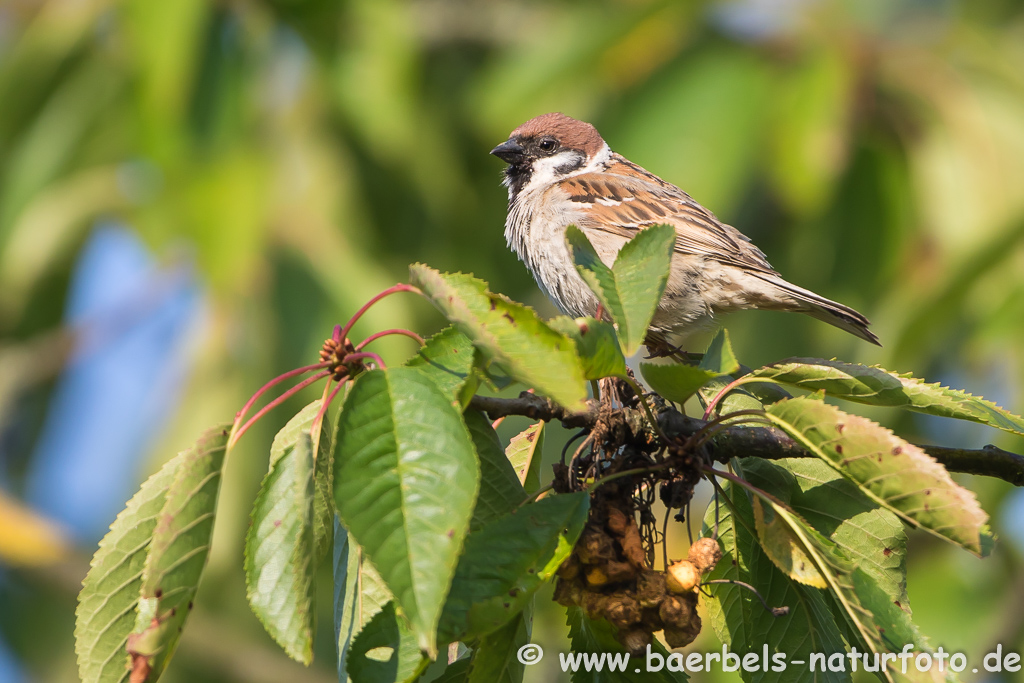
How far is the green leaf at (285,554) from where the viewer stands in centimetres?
137

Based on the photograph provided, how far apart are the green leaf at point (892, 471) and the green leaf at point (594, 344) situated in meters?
0.28

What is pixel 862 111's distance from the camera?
199 inches

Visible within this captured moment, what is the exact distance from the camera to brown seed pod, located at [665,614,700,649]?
5.37ft

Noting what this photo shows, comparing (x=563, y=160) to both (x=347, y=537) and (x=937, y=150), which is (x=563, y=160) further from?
(x=347, y=537)

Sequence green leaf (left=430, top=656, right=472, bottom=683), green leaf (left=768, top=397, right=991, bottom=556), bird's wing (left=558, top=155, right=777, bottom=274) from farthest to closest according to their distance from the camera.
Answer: bird's wing (left=558, top=155, right=777, bottom=274) → green leaf (left=430, top=656, right=472, bottom=683) → green leaf (left=768, top=397, right=991, bottom=556)

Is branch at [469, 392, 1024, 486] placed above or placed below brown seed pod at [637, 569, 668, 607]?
above

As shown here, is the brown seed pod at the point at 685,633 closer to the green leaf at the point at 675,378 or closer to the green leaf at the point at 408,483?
the green leaf at the point at 675,378

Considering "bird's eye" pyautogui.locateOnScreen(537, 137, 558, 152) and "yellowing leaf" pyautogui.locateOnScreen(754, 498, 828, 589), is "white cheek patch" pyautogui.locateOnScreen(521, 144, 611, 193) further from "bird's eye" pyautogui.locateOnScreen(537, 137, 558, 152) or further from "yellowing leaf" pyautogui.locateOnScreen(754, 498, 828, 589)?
"yellowing leaf" pyautogui.locateOnScreen(754, 498, 828, 589)

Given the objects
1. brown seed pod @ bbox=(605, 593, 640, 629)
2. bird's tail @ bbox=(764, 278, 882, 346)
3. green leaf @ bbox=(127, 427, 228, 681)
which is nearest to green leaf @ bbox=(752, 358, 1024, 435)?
brown seed pod @ bbox=(605, 593, 640, 629)

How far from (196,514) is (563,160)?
3.22 meters

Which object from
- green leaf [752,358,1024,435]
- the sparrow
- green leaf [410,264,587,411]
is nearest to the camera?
green leaf [410,264,587,411]

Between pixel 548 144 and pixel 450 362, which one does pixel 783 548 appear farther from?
pixel 548 144

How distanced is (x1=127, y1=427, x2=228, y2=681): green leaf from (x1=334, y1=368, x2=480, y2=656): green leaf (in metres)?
0.25

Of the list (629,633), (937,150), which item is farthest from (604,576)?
(937,150)
